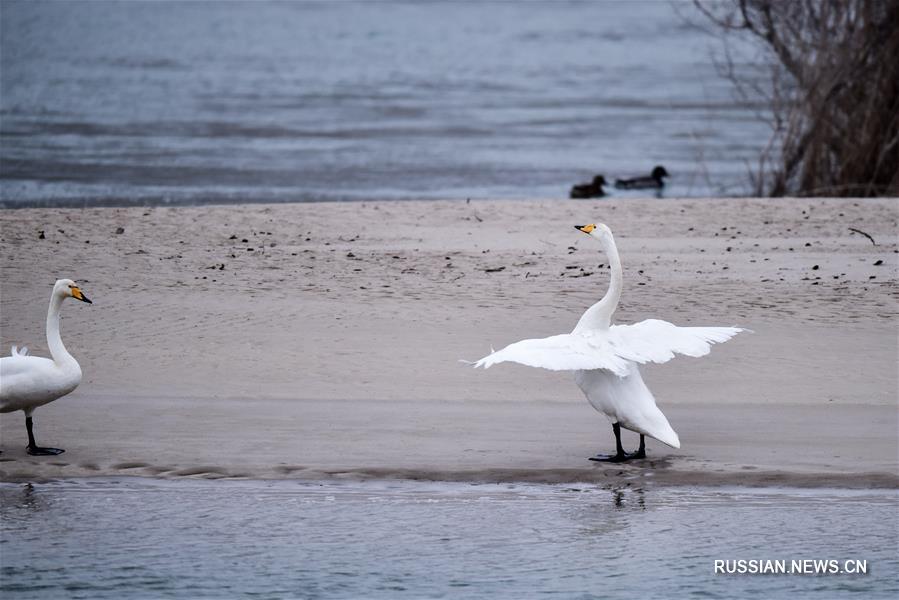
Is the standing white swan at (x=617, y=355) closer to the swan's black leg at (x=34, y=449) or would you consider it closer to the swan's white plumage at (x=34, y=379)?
the swan's white plumage at (x=34, y=379)

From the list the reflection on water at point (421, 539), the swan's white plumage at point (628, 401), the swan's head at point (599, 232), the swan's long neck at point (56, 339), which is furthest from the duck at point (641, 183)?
the reflection on water at point (421, 539)

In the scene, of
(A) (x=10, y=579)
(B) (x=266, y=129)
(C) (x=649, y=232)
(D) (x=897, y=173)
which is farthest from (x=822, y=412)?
(B) (x=266, y=129)

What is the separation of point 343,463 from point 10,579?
6.44 ft

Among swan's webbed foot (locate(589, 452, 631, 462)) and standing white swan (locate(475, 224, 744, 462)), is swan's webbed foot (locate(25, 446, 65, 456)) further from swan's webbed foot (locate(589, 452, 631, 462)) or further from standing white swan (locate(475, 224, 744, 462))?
swan's webbed foot (locate(589, 452, 631, 462))

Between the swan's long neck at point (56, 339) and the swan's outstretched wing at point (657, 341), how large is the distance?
3001 mm

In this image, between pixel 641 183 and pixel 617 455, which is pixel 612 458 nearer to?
pixel 617 455

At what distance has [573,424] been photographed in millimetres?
8828

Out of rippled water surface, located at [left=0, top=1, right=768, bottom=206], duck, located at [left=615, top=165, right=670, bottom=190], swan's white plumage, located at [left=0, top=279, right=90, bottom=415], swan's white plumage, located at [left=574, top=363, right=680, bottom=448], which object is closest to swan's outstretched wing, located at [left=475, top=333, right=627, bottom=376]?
swan's white plumage, located at [left=574, top=363, right=680, bottom=448]

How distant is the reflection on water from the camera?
22.9ft

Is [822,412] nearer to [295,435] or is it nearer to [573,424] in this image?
[573,424]

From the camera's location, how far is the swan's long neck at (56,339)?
8055mm

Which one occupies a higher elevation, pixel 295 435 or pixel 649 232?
pixel 649 232

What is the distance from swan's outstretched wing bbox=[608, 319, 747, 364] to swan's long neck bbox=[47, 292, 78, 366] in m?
3.00

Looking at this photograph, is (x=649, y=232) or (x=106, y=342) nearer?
(x=106, y=342)
